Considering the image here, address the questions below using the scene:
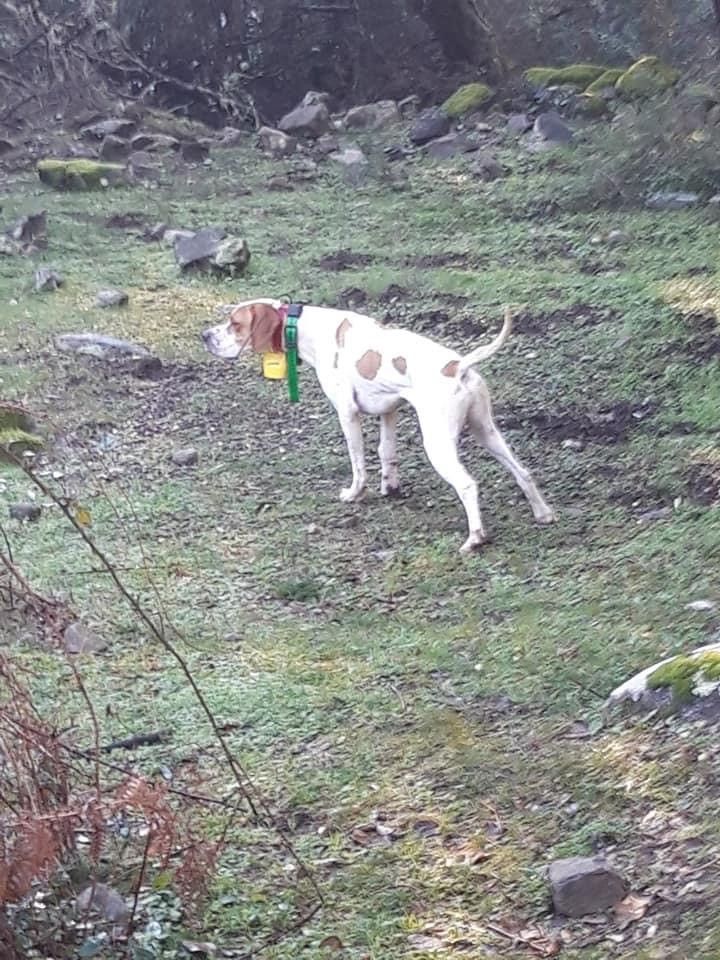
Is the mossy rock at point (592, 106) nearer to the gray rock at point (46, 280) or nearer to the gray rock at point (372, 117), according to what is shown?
the gray rock at point (372, 117)

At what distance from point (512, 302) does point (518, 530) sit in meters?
3.74

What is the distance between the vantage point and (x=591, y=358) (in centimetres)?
878

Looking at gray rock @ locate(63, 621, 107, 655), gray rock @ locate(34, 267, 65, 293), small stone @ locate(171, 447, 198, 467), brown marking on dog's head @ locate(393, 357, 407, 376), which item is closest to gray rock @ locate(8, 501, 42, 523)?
small stone @ locate(171, 447, 198, 467)

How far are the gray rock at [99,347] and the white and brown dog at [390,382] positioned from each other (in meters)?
2.40

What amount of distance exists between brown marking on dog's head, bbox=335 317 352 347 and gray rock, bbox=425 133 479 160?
7647mm

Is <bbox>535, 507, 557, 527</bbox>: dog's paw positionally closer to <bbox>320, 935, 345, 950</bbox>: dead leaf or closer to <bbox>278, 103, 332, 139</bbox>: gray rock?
<bbox>320, 935, 345, 950</bbox>: dead leaf

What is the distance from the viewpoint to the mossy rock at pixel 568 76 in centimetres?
1564

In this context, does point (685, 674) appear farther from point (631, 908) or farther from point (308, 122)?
point (308, 122)

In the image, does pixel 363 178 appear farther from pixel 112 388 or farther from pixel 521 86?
pixel 112 388

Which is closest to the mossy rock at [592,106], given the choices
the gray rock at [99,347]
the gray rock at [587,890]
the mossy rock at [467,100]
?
the mossy rock at [467,100]

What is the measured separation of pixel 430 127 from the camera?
50.4ft

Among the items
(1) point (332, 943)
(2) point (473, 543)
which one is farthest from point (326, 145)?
(1) point (332, 943)

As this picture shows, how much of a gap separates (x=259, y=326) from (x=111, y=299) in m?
3.86

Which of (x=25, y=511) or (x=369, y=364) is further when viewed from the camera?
(x=25, y=511)
